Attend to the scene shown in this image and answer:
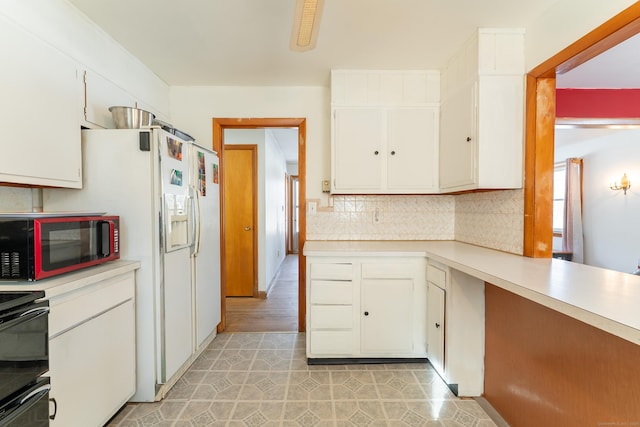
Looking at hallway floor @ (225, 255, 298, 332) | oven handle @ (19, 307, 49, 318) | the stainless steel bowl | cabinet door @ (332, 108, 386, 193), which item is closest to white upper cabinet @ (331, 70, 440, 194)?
cabinet door @ (332, 108, 386, 193)

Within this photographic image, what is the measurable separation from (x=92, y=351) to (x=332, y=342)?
1.46 meters

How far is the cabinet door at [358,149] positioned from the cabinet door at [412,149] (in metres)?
0.10

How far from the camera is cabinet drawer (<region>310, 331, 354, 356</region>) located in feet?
6.86

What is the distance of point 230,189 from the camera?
3.83 metres

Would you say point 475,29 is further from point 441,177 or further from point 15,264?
point 15,264

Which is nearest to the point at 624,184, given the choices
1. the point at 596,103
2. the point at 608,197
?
the point at 608,197

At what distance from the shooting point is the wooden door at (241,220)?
12.4 ft

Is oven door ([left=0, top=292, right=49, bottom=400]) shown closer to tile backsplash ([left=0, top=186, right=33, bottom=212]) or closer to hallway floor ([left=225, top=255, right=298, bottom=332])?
tile backsplash ([left=0, top=186, right=33, bottom=212])

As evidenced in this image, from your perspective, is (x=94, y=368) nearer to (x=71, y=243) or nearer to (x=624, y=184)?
(x=71, y=243)

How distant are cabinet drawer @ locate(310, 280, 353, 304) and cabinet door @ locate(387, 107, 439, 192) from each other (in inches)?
37.8

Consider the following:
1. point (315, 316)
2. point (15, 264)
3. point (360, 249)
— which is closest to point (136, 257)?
point (15, 264)

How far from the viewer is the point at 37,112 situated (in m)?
1.38

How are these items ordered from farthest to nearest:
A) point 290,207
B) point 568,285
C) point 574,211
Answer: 1. point 290,207
2. point 574,211
3. point 568,285

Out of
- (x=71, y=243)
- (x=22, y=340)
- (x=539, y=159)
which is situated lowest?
(x=22, y=340)
